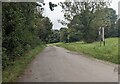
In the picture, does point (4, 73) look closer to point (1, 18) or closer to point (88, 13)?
point (1, 18)

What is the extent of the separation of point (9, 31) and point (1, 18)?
6.07ft

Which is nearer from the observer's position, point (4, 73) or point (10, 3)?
point (4, 73)

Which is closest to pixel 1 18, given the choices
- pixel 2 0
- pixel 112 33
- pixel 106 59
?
pixel 2 0

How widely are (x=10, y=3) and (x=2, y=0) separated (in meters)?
1.38

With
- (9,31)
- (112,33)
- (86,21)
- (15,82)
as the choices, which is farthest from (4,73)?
(112,33)

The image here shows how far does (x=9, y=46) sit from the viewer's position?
13.6 meters

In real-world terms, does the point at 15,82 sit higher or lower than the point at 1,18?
lower

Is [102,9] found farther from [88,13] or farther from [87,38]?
[87,38]

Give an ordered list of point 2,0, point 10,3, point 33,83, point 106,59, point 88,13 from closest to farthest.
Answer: point 33,83
point 2,0
point 10,3
point 106,59
point 88,13

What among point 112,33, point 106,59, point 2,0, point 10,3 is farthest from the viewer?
point 112,33

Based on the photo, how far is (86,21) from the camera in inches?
1967

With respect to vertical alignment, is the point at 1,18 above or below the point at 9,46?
above

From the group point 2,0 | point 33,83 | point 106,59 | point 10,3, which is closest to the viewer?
point 33,83

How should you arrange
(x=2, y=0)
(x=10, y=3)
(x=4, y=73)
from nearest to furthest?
(x=4, y=73) < (x=2, y=0) < (x=10, y=3)
